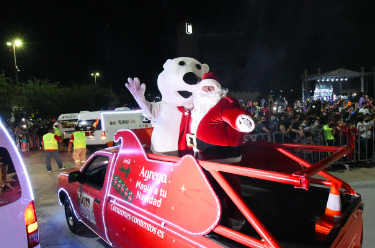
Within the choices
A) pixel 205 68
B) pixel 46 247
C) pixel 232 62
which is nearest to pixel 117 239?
pixel 46 247

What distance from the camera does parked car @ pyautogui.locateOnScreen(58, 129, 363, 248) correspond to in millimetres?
1854

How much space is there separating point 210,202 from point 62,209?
4.38 meters

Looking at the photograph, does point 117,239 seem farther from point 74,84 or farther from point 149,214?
point 74,84

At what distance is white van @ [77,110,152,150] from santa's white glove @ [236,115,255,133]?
9.58 metres

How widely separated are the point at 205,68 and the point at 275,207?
233 centimetres

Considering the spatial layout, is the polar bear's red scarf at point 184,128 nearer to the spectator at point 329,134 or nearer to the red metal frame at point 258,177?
the red metal frame at point 258,177

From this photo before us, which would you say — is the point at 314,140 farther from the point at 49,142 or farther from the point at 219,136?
the point at 49,142

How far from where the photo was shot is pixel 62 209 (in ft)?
16.9

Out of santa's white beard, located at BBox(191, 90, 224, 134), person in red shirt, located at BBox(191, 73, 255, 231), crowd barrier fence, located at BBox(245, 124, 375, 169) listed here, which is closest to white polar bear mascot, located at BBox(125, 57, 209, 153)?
santa's white beard, located at BBox(191, 90, 224, 134)

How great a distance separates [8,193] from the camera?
2.27m

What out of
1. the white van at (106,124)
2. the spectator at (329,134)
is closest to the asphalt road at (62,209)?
the spectator at (329,134)

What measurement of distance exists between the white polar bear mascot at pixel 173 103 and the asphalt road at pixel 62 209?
182 centimetres

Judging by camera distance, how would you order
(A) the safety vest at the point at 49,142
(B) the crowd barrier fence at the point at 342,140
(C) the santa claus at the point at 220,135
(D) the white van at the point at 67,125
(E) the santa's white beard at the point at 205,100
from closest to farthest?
(C) the santa claus at the point at 220,135 → (E) the santa's white beard at the point at 205,100 → (B) the crowd barrier fence at the point at 342,140 → (A) the safety vest at the point at 49,142 → (D) the white van at the point at 67,125

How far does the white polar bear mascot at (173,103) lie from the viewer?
3.80 m
